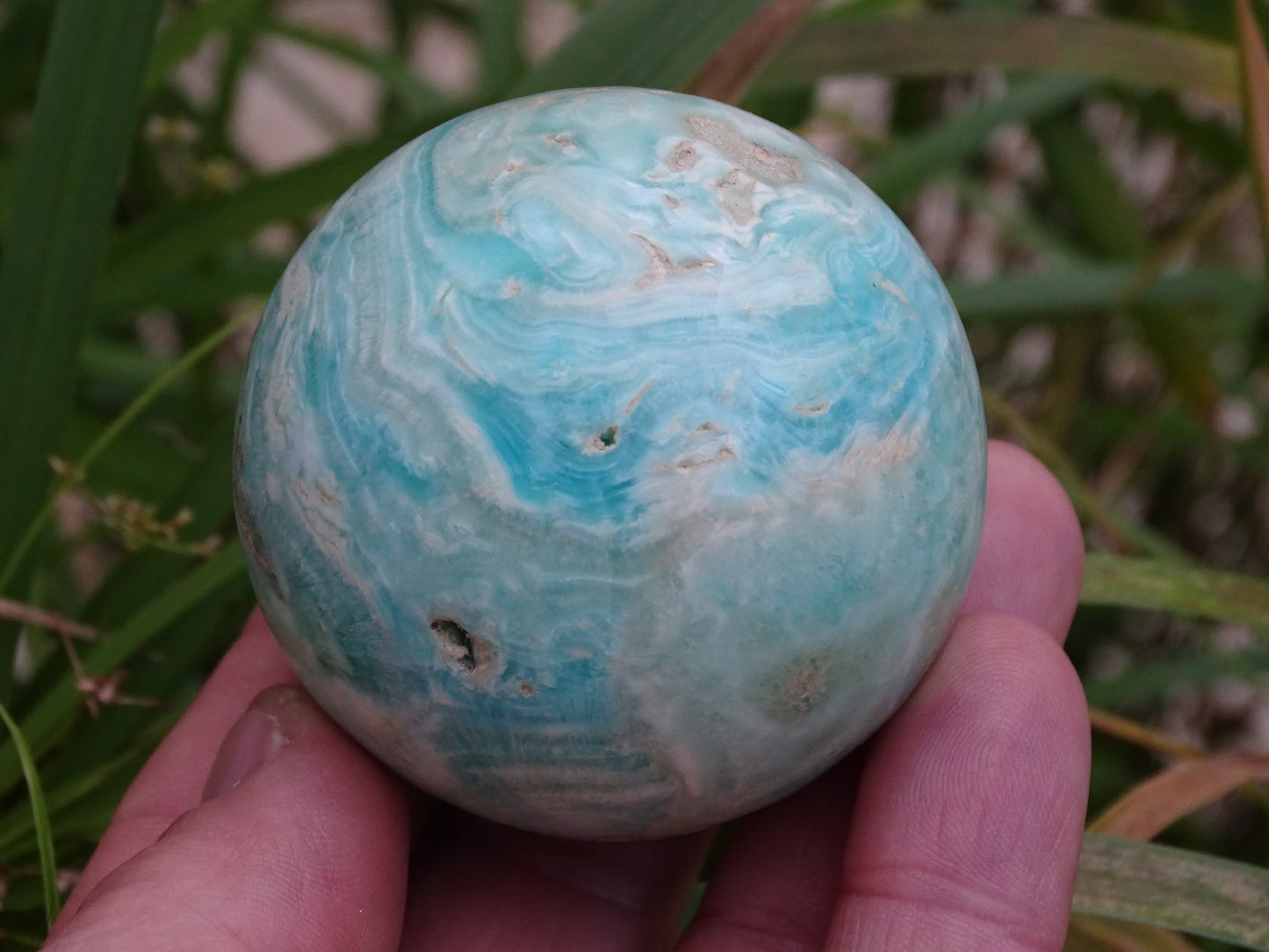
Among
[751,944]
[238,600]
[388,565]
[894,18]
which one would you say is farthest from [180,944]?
[894,18]

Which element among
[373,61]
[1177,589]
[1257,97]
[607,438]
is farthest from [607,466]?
[373,61]

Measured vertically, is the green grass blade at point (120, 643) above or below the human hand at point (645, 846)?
above

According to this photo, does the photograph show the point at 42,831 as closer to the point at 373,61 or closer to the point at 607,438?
the point at 607,438

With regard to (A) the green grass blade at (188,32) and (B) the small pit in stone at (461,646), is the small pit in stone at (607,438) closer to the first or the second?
(B) the small pit in stone at (461,646)

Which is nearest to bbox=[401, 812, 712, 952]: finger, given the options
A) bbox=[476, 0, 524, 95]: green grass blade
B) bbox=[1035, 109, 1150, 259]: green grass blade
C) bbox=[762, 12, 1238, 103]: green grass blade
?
bbox=[762, 12, 1238, 103]: green grass blade

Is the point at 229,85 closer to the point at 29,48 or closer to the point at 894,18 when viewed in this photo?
the point at 29,48

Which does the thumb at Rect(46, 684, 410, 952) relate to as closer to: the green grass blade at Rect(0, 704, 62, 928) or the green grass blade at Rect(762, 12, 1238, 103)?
the green grass blade at Rect(0, 704, 62, 928)

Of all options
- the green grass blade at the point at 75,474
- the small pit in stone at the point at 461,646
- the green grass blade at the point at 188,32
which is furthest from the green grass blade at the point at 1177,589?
the green grass blade at the point at 188,32
